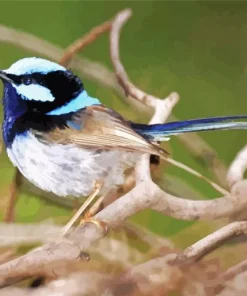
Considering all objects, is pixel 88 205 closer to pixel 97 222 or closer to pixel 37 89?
pixel 97 222

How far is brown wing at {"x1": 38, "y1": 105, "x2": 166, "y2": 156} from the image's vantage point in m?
1.27

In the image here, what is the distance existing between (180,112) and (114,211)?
33 centimetres

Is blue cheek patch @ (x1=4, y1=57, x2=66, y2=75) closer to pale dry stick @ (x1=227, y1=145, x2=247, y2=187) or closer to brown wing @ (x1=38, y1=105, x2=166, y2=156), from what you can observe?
brown wing @ (x1=38, y1=105, x2=166, y2=156)

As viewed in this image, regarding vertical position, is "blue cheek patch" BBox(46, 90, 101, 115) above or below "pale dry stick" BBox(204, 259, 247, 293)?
above

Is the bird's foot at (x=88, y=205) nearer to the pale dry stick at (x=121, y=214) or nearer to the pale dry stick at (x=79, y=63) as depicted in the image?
the pale dry stick at (x=121, y=214)

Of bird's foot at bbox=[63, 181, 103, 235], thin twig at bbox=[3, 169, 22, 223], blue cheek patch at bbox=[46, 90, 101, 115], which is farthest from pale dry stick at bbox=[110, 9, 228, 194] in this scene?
thin twig at bbox=[3, 169, 22, 223]

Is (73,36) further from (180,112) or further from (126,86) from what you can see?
(180,112)

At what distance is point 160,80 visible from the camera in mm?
1406

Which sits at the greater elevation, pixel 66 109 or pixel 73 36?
pixel 73 36

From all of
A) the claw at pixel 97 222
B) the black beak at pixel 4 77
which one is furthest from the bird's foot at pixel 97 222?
the black beak at pixel 4 77

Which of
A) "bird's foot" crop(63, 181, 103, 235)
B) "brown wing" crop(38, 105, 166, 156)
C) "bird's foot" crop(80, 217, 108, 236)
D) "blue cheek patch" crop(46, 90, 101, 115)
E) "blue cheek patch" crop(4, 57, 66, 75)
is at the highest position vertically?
"blue cheek patch" crop(4, 57, 66, 75)

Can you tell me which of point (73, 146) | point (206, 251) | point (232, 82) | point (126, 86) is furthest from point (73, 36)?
point (206, 251)

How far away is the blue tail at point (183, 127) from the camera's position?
1298 mm

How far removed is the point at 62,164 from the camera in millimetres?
1258
